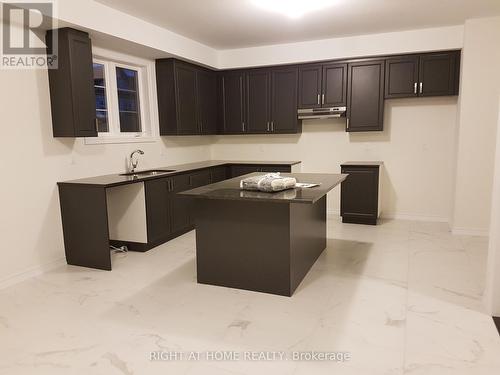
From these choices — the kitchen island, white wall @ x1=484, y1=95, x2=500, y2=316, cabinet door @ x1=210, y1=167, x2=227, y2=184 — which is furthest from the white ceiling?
white wall @ x1=484, y1=95, x2=500, y2=316

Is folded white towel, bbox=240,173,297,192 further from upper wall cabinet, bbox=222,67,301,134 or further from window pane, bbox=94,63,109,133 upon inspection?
upper wall cabinet, bbox=222,67,301,134

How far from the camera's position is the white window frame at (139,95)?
441 centimetres

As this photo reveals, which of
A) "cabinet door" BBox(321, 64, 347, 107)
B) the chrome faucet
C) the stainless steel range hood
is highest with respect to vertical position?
"cabinet door" BBox(321, 64, 347, 107)

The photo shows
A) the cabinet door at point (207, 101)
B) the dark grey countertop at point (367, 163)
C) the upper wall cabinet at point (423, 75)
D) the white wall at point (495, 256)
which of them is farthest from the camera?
the cabinet door at point (207, 101)

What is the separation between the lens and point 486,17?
4.40m

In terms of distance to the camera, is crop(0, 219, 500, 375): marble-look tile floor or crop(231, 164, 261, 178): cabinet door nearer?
crop(0, 219, 500, 375): marble-look tile floor

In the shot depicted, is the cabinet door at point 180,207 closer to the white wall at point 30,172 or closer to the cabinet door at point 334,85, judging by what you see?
the white wall at point 30,172

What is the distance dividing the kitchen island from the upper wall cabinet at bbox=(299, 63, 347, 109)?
2543 millimetres

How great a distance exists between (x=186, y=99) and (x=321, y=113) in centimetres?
201

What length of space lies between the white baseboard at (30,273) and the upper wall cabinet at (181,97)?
7.44 feet

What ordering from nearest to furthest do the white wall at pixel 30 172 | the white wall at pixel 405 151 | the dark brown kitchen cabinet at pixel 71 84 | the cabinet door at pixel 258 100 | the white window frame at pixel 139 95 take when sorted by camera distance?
the white wall at pixel 30 172
the dark brown kitchen cabinet at pixel 71 84
the white window frame at pixel 139 95
the white wall at pixel 405 151
the cabinet door at pixel 258 100

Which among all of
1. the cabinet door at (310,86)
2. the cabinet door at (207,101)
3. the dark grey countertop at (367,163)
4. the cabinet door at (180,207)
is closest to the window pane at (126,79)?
the cabinet door at (207,101)

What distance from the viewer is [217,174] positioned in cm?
565

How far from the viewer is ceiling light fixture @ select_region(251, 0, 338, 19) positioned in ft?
12.3
